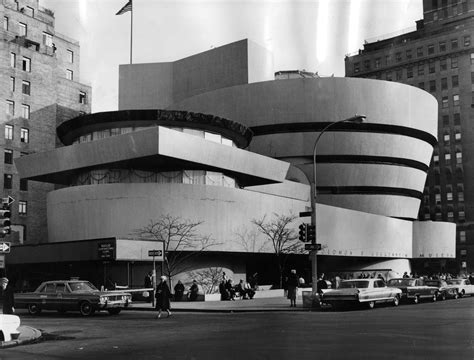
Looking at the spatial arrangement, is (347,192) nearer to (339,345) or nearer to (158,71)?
(158,71)

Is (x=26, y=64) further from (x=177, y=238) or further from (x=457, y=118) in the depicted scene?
(x=457, y=118)

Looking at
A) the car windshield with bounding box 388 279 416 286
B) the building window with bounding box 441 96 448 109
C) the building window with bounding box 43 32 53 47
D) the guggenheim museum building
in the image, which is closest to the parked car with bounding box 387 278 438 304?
the car windshield with bounding box 388 279 416 286

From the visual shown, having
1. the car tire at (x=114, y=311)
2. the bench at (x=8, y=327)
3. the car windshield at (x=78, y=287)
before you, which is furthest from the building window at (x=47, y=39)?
the bench at (x=8, y=327)

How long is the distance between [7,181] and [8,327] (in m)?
58.7

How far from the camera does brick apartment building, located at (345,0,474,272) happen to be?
379 ft

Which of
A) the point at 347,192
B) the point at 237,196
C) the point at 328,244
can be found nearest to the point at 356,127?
the point at 347,192

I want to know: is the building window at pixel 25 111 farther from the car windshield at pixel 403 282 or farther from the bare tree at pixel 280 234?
the car windshield at pixel 403 282

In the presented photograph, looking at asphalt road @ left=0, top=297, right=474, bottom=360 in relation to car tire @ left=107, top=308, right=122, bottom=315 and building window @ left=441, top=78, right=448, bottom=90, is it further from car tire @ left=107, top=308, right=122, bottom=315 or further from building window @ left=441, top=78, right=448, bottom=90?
building window @ left=441, top=78, right=448, bottom=90

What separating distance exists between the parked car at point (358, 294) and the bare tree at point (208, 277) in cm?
1948

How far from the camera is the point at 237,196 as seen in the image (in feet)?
174

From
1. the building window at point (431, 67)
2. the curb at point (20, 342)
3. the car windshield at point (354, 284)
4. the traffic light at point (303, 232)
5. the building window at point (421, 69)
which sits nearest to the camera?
the curb at point (20, 342)

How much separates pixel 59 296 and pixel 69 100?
59.6m

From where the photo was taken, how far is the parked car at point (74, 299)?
1062 inches

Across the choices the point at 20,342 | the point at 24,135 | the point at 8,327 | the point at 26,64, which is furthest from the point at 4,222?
the point at 26,64
